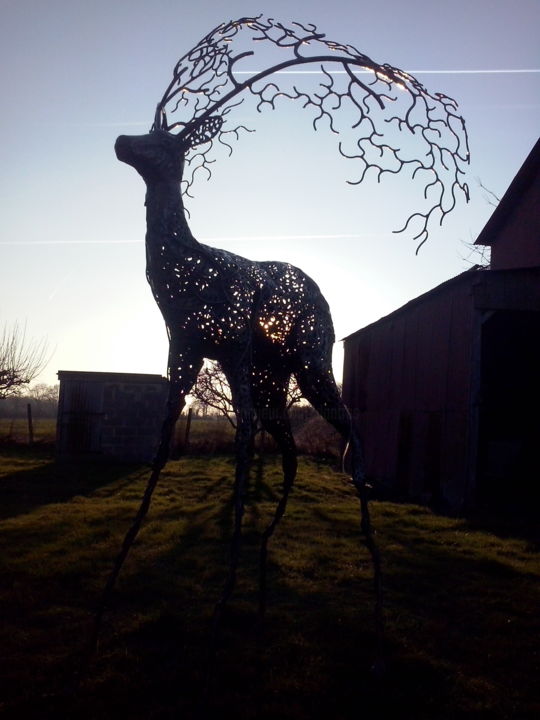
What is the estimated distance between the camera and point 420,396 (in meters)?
13.8

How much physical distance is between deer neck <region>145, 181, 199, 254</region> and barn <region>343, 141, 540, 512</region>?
28.9 feet

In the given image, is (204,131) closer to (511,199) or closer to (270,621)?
(270,621)

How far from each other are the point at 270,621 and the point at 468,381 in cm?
777

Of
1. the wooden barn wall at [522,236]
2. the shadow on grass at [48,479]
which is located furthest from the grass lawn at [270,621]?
the wooden barn wall at [522,236]

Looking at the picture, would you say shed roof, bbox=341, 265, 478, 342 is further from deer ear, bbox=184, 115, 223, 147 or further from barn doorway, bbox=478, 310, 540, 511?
deer ear, bbox=184, 115, 223, 147

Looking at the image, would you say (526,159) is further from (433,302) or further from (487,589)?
(487,589)

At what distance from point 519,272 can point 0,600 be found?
33.5 ft

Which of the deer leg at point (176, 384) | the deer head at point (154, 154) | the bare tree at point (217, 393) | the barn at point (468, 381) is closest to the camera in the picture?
the deer head at point (154, 154)

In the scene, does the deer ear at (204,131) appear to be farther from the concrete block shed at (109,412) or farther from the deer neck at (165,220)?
the concrete block shed at (109,412)

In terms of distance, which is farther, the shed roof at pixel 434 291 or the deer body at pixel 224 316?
the shed roof at pixel 434 291

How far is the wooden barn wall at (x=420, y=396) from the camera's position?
1191 centimetres

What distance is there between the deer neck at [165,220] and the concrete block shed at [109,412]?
48.8 feet

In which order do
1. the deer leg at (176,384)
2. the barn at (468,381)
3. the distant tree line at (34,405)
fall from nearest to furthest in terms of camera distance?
the deer leg at (176,384)
the barn at (468,381)
the distant tree line at (34,405)

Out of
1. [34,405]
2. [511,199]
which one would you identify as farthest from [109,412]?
[34,405]
